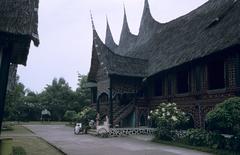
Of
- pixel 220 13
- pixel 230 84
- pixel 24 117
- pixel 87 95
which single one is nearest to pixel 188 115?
pixel 230 84

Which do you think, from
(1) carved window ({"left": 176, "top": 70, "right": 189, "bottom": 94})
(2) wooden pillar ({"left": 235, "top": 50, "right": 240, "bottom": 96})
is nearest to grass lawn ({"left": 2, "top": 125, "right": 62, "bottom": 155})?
(2) wooden pillar ({"left": 235, "top": 50, "right": 240, "bottom": 96})

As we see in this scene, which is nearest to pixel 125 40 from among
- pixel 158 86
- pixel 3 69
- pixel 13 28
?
pixel 158 86

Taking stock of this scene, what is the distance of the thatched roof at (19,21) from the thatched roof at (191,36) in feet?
31.8

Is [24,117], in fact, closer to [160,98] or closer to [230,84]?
[160,98]

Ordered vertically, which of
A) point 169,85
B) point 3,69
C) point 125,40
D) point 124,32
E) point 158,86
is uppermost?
point 124,32

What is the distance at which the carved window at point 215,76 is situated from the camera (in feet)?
57.4

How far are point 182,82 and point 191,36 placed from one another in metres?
3.18

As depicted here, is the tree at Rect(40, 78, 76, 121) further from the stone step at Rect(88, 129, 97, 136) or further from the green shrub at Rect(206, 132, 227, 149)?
the green shrub at Rect(206, 132, 227, 149)

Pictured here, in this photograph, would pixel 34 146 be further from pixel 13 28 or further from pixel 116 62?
pixel 116 62

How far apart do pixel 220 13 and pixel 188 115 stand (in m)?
6.70

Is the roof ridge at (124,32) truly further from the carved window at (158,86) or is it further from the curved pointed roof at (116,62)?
the carved window at (158,86)

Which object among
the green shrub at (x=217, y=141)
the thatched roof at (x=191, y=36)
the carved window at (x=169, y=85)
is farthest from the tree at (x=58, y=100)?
the green shrub at (x=217, y=141)

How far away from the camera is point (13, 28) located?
8062 millimetres

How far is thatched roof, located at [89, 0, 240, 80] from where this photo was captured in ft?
55.0
